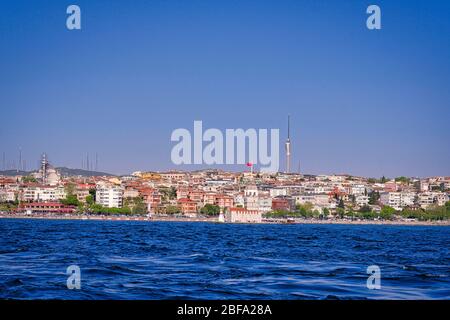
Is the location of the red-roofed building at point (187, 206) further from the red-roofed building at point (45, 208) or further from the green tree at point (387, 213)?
the green tree at point (387, 213)

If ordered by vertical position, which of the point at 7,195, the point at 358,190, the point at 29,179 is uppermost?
the point at 29,179

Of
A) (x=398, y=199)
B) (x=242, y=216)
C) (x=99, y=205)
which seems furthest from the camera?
(x=398, y=199)

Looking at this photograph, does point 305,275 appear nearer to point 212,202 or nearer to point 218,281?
point 218,281

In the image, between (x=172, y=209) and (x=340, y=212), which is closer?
(x=172, y=209)

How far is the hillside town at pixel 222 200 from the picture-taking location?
10781 cm

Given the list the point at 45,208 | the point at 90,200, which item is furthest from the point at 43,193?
the point at 90,200

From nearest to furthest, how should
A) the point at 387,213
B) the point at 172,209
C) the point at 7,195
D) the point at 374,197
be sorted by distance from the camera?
the point at 172,209 < the point at 387,213 < the point at 7,195 < the point at 374,197

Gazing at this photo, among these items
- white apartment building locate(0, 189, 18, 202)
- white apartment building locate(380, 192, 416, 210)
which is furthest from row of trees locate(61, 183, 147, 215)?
white apartment building locate(380, 192, 416, 210)

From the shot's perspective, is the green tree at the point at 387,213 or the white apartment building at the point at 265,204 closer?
the green tree at the point at 387,213

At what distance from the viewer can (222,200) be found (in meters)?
111

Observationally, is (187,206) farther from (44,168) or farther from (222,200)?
(44,168)

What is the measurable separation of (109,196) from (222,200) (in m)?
15.9

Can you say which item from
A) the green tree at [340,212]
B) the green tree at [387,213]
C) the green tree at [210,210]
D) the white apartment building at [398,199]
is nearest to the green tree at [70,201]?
the green tree at [210,210]
